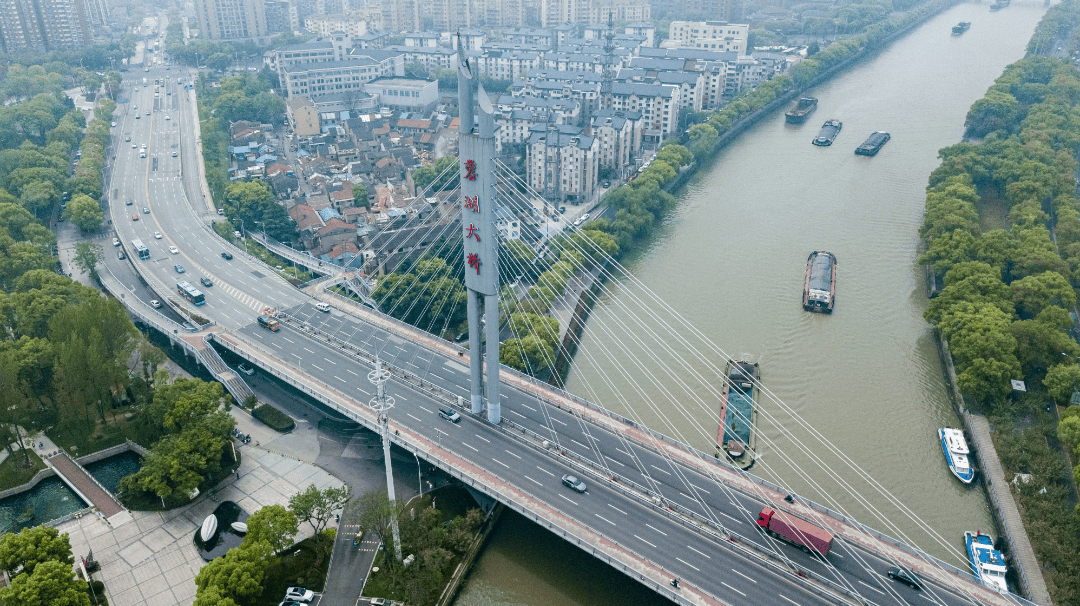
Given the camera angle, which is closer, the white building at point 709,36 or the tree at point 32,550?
the tree at point 32,550

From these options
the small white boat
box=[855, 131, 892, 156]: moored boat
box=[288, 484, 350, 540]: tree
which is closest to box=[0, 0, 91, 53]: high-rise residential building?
the small white boat

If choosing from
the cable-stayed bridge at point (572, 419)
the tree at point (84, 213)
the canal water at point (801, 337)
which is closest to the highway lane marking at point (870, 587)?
the cable-stayed bridge at point (572, 419)

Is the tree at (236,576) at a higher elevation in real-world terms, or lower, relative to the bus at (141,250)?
lower

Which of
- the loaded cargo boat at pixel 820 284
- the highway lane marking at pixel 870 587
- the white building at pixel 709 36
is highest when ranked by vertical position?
the white building at pixel 709 36

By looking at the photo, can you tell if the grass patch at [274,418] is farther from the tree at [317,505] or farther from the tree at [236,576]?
the tree at [236,576]

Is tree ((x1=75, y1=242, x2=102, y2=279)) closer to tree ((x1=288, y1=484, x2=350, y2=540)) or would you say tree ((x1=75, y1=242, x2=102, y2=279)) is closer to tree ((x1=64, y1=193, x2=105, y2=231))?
tree ((x1=64, y1=193, x2=105, y2=231))

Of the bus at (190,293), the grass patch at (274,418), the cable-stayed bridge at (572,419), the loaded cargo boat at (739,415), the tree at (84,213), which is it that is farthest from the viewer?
the tree at (84,213)
